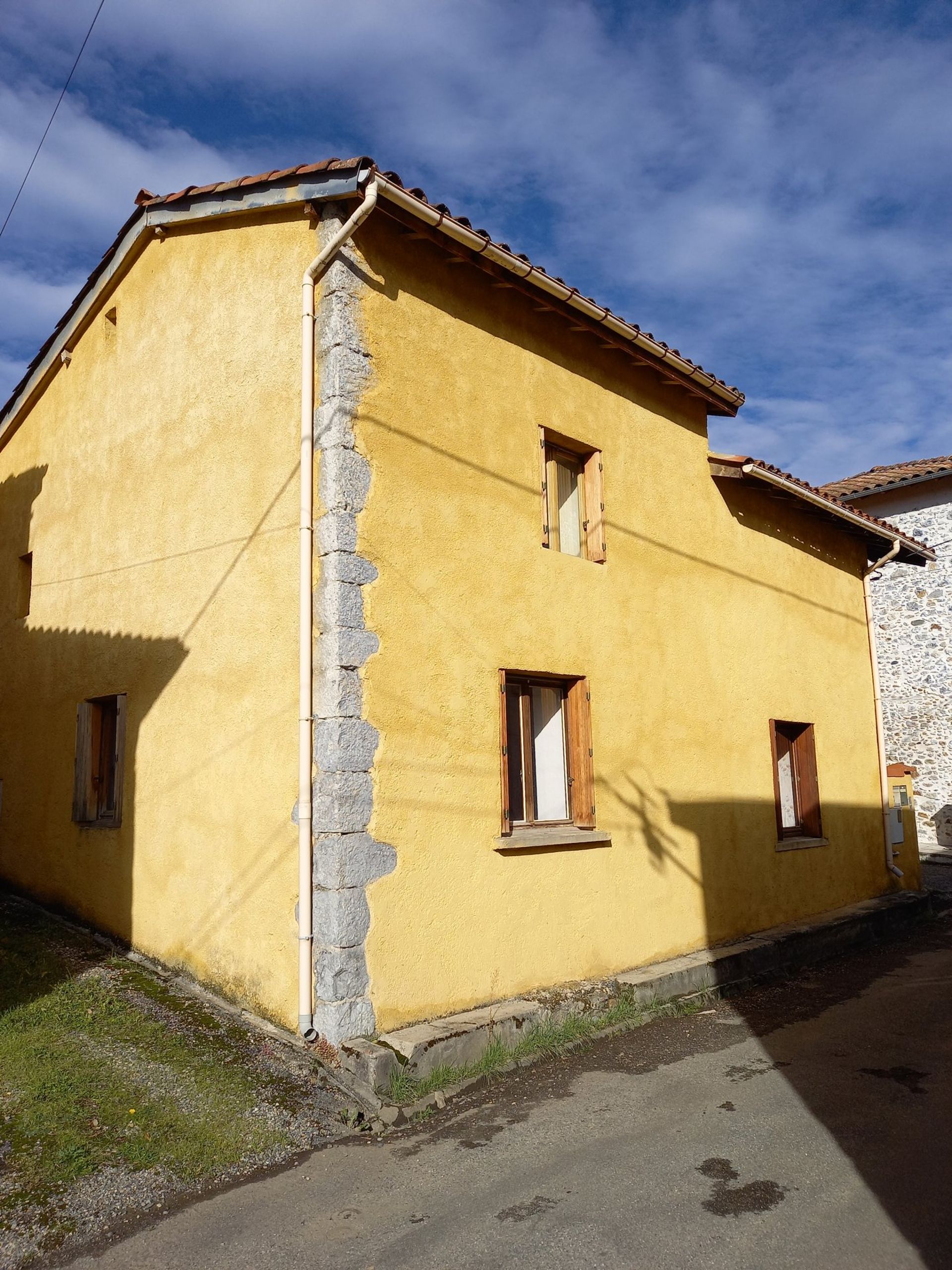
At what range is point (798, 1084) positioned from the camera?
552 cm

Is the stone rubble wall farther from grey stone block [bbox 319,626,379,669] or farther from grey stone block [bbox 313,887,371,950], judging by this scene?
grey stone block [bbox 313,887,371,950]

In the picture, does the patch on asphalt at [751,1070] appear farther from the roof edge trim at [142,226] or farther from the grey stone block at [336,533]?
the roof edge trim at [142,226]

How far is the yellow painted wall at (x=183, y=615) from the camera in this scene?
19.5 feet

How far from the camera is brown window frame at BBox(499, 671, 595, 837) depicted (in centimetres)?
673

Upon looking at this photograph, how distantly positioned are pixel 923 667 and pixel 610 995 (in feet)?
40.2

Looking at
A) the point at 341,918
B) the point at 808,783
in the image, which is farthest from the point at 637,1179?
the point at 808,783

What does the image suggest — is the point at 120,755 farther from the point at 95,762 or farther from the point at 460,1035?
the point at 460,1035

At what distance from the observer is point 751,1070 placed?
5828 mm

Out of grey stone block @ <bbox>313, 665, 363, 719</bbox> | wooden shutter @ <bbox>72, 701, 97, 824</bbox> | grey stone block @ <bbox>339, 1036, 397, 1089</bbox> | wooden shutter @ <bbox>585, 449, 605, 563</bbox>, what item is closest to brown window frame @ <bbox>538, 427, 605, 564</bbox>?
wooden shutter @ <bbox>585, 449, 605, 563</bbox>

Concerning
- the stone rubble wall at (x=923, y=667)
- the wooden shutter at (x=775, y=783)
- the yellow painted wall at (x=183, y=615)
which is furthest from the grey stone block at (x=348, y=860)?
the stone rubble wall at (x=923, y=667)

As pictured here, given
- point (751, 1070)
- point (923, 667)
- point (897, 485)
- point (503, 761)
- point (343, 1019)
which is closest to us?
point (343, 1019)

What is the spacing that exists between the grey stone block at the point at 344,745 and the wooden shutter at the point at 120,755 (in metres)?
2.86

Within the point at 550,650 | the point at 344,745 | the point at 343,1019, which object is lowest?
the point at 343,1019

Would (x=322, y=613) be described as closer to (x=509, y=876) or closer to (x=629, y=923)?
(x=509, y=876)
